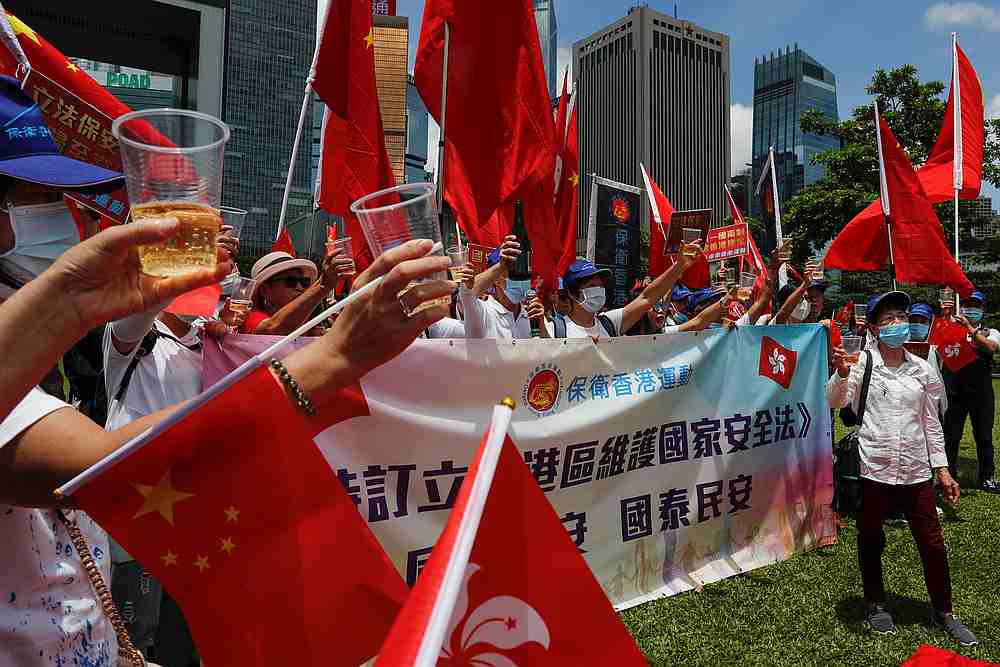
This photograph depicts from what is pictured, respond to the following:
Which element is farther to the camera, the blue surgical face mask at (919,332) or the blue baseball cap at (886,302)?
the blue surgical face mask at (919,332)

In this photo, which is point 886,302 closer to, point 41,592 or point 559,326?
point 559,326

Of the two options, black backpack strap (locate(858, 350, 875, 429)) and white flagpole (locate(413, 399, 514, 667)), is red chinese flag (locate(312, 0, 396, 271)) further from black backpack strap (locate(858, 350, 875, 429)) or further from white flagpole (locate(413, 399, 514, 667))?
white flagpole (locate(413, 399, 514, 667))

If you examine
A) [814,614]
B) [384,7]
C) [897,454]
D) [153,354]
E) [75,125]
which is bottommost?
[814,614]

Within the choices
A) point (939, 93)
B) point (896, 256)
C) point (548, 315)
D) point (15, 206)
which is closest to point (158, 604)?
point (15, 206)

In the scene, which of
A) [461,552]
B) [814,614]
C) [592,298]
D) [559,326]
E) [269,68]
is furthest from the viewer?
[269,68]

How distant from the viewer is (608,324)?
515cm

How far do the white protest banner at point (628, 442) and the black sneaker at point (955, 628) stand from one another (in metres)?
1.18

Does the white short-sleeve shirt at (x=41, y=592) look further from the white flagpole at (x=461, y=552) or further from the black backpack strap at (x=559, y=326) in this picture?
the black backpack strap at (x=559, y=326)

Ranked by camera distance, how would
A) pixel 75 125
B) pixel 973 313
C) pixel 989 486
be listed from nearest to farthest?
pixel 75 125 → pixel 989 486 → pixel 973 313

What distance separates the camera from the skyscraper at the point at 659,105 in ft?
254

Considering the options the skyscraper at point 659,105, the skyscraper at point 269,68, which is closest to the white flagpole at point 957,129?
the skyscraper at point 269,68

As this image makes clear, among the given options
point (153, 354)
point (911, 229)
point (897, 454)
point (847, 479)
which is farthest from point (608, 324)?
point (911, 229)

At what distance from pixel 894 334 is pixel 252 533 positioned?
13.2 ft

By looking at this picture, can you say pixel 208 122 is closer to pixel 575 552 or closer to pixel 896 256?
pixel 575 552
